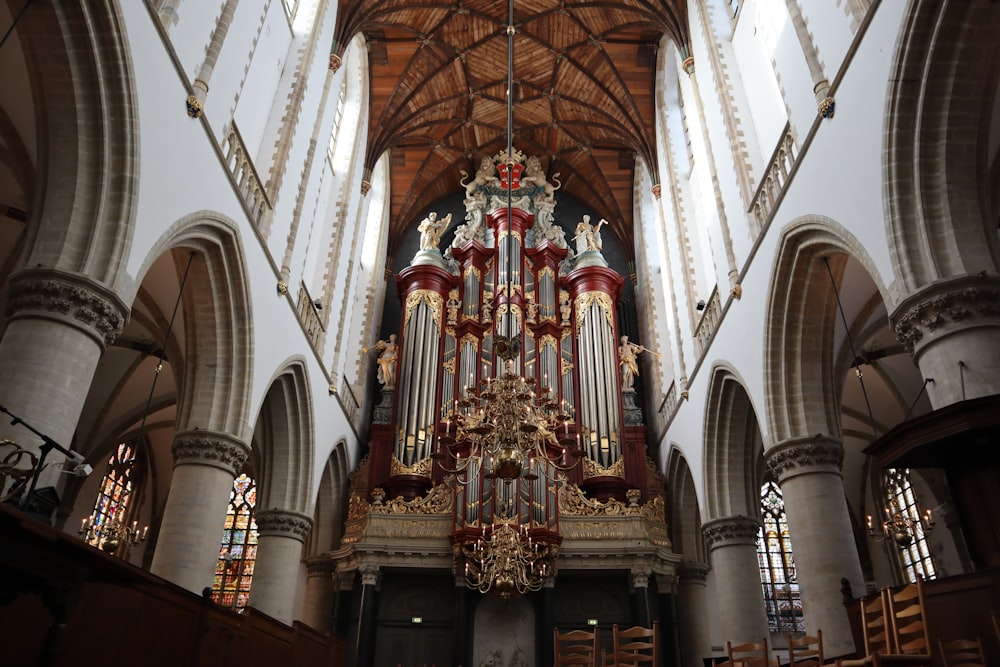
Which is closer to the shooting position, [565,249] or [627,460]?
[627,460]

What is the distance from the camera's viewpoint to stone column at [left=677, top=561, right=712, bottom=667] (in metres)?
15.3

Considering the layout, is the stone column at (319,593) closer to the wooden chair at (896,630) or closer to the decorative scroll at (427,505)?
the decorative scroll at (427,505)

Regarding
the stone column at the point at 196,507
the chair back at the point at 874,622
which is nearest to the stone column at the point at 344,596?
the stone column at the point at 196,507

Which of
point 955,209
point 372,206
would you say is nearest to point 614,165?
point 372,206

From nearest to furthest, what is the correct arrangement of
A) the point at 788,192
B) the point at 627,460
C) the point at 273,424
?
the point at 788,192, the point at 273,424, the point at 627,460

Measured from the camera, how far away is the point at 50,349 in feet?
21.6

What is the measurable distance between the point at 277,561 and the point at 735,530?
7.63 meters

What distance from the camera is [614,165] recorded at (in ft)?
71.5

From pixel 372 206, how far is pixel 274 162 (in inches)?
355

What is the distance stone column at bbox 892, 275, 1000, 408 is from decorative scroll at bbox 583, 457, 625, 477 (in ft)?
31.5

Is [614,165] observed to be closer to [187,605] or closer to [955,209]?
[955,209]

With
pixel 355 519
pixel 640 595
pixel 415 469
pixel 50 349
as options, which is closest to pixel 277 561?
pixel 355 519

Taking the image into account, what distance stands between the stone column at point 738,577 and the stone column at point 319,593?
7739mm

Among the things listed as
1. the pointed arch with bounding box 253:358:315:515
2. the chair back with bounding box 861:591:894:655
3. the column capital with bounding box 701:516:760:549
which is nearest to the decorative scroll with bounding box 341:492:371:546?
the pointed arch with bounding box 253:358:315:515
